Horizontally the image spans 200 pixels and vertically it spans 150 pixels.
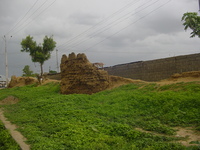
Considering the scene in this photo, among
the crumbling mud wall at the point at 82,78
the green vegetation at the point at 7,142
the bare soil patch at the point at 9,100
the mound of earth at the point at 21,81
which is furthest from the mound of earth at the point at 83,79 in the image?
the mound of earth at the point at 21,81

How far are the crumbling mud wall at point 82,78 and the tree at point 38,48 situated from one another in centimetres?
1454

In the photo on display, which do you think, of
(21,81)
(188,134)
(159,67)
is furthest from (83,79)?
(21,81)

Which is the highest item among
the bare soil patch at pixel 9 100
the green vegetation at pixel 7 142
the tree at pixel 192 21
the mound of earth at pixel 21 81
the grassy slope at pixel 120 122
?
the tree at pixel 192 21

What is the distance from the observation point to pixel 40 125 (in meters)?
6.85

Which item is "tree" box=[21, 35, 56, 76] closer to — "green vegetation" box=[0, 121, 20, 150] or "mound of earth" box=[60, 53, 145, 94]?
"mound of earth" box=[60, 53, 145, 94]

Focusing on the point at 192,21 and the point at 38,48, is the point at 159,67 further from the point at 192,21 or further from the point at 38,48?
the point at 38,48

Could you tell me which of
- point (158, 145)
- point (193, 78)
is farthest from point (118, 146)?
point (193, 78)

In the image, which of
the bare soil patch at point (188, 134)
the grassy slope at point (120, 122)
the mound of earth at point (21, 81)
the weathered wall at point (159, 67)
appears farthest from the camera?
the mound of earth at point (21, 81)

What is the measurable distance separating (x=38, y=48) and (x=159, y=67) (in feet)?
65.0

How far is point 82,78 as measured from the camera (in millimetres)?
14586

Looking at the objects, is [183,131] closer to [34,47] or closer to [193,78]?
[193,78]

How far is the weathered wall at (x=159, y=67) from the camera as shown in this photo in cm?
1258

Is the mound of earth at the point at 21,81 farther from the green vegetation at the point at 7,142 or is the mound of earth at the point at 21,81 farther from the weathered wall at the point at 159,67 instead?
the green vegetation at the point at 7,142

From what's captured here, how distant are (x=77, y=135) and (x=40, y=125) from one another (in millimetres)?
2124
